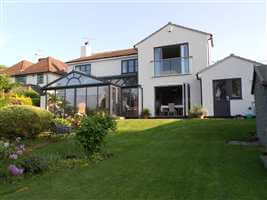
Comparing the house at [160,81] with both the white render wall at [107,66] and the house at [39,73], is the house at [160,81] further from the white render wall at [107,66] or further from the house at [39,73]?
the house at [39,73]

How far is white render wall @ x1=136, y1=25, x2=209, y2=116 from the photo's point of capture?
18.8 metres

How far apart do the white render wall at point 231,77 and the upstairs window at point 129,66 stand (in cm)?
759

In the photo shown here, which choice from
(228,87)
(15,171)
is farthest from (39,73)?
(15,171)

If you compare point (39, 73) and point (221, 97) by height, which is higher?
point (39, 73)

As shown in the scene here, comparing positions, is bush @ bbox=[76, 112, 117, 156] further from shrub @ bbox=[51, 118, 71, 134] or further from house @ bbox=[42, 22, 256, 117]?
house @ bbox=[42, 22, 256, 117]

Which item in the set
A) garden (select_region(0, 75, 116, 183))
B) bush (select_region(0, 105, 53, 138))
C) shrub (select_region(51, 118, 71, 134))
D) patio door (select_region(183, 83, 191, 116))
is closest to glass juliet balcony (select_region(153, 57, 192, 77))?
patio door (select_region(183, 83, 191, 116))

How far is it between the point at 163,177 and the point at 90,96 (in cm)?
1460

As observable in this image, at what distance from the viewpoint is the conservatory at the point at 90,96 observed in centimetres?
1838

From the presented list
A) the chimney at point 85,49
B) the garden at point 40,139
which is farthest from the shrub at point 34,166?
the chimney at point 85,49

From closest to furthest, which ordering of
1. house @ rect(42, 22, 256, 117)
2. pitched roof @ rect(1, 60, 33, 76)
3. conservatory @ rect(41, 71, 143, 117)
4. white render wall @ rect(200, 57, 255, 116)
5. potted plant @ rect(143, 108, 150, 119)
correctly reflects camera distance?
white render wall @ rect(200, 57, 255, 116), house @ rect(42, 22, 256, 117), conservatory @ rect(41, 71, 143, 117), potted plant @ rect(143, 108, 150, 119), pitched roof @ rect(1, 60, 33, 76)

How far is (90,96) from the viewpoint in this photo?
18828 millimetres

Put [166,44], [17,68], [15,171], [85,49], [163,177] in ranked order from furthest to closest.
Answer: [17,68] < [85,49] < [166,44] < [15,171] < [163,177]

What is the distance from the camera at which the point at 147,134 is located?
1087 centimetres

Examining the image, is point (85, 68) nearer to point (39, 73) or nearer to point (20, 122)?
point (39, 73)
